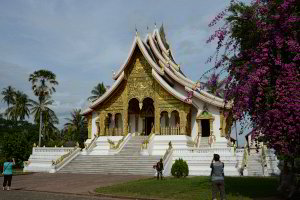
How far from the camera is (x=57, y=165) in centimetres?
2319

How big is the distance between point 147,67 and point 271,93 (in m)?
19.8

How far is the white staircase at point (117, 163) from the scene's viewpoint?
21281mm

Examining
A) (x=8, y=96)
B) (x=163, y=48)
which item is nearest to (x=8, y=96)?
(x=8, y=96)

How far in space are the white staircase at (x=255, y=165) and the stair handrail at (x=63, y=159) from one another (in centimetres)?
1153

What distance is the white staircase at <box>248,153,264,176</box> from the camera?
1984cm

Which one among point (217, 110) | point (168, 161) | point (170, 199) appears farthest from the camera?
point (217, 110)

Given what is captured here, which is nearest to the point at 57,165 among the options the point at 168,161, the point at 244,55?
the point at 168,161

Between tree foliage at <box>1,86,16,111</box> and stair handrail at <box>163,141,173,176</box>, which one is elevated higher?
tree foliage at <box>1,86,16,111</box>

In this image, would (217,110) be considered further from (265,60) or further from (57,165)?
(265,60)

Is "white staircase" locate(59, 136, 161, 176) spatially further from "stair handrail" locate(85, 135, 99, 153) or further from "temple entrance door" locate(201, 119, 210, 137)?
"temple entrance door" locate(201, 119, 210, 137)

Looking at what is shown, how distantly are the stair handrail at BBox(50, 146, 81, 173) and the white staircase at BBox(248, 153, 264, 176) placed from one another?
11529 mm

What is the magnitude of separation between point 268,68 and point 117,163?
1472cm

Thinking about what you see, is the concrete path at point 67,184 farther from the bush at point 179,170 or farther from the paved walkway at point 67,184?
the bush at point 179,170

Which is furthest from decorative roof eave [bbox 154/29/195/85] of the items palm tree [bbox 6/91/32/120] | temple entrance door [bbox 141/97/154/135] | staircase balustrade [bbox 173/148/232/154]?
palm tree [bbox 6/91/32/120]
